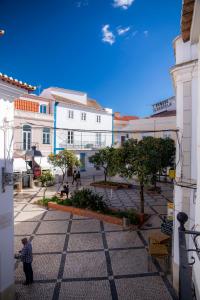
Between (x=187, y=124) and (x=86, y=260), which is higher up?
(x=187, y=124)

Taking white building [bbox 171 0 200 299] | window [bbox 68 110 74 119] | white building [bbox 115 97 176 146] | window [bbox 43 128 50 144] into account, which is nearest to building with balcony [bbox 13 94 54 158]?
window [bbox 43 128 50 144]

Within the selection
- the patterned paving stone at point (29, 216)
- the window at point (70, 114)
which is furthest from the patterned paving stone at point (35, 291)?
the window at point (70, 114)

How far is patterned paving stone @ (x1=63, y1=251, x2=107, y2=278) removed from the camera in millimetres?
8594

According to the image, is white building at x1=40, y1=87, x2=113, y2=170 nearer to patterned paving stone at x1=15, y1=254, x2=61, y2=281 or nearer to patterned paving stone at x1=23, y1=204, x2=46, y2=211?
patterned paving stone at x1=23, y1=204, x2=46, y2=211

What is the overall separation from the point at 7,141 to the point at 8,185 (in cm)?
123

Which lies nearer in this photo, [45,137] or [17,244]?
[17,244]

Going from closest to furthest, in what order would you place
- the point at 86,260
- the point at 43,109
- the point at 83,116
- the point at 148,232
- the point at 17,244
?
the point at 86,260, the point at 17,244, the point at 148,232, the point at 43,109, the point at 83,116

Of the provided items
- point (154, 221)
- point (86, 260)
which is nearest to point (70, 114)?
point (154, 221)

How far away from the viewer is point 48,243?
1096 cm

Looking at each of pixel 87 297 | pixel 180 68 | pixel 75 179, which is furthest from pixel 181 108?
pixel 75 179

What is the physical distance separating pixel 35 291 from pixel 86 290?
1580 mm

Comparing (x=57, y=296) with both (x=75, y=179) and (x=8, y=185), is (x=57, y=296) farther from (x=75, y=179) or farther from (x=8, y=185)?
(x=75, y=179)

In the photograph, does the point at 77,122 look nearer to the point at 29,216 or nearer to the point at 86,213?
the point at 86,213

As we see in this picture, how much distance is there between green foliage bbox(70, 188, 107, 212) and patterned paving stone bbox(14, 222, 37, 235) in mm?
3101
